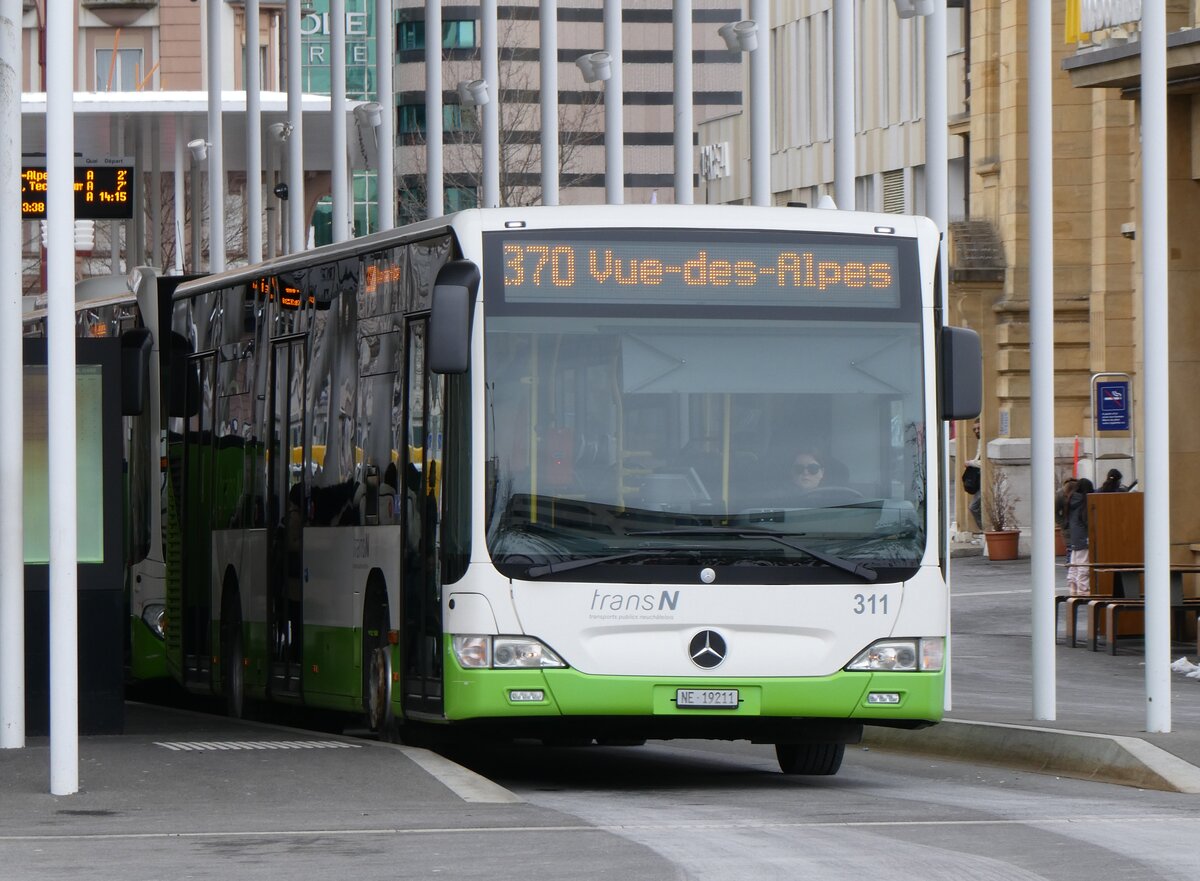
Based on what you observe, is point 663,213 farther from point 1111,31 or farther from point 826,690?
point 1111,31

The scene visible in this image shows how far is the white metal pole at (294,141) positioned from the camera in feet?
103

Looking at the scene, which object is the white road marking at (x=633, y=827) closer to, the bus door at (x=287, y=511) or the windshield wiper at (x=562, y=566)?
the windshield wiper at (x=562, y=566)

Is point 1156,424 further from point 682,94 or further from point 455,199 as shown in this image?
point 455,199

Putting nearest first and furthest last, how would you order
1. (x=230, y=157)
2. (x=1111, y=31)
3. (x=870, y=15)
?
(x=1111, y=31)
(x=230, y=157)
(x=870, y=15)

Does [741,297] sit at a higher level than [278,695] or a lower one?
higher

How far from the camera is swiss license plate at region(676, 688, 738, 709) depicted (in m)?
13.7

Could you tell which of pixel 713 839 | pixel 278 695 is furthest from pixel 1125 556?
pixel 713 839

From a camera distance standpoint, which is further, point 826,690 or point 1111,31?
point 1111,31

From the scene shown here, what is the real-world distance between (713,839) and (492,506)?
291cm

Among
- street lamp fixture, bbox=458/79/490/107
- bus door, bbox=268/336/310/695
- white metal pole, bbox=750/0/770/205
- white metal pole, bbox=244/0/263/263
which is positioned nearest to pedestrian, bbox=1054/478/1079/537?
street lamp fixture, bbox=458/79/490/107

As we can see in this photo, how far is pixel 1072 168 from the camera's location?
45.8m

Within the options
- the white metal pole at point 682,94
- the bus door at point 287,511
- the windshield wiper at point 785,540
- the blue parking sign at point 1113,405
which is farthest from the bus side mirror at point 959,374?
the blue parking sign at point 1113,405

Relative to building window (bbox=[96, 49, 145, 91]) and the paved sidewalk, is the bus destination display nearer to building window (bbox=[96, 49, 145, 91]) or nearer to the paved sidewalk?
the paved sidewalk

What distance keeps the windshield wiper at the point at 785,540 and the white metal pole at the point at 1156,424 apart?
256cm
